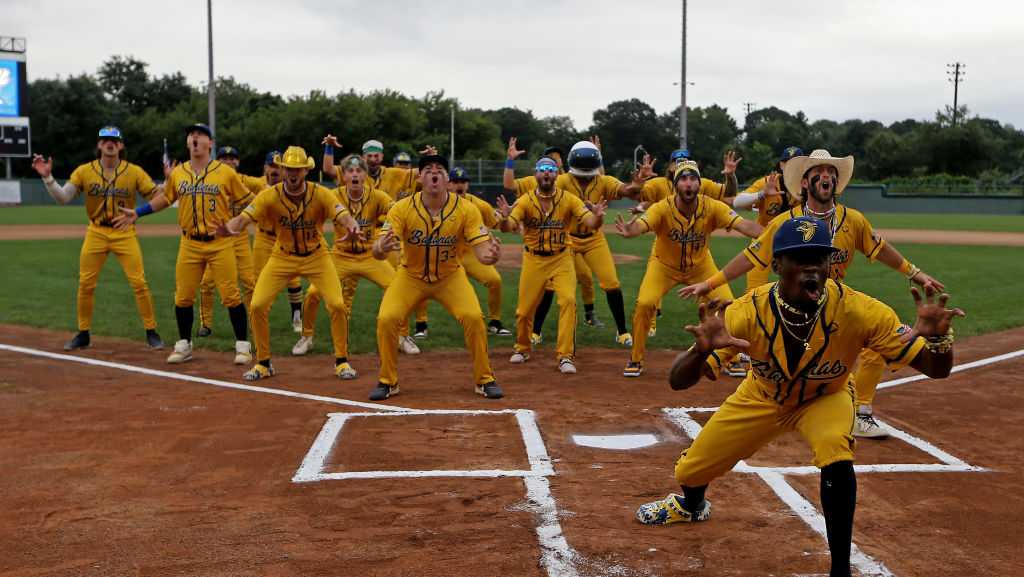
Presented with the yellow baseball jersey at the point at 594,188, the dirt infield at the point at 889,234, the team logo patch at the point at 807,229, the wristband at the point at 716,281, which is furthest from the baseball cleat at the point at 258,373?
the dirt infield at the point at 889,234

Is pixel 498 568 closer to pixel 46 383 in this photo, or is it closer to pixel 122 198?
pixel 46 383

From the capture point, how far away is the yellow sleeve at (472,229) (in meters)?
8.62

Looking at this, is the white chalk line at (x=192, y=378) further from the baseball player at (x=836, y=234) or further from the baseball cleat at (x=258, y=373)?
the baseball player at (x=836, y=234)

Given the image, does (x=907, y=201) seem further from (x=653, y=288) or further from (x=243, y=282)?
(x=243, y=282)

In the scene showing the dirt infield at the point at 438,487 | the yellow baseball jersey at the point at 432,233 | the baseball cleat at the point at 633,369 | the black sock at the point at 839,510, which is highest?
the yellow baseball jersey at the point at 432,233

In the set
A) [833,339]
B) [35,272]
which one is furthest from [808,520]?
[35,272]

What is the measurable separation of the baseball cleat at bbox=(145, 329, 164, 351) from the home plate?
242 inches

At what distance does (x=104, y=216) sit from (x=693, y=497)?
846 centimetres

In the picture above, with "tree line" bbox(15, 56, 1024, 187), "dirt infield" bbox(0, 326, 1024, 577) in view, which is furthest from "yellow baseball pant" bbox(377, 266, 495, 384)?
"tree line" bbox(15, 56, 1024, 187)

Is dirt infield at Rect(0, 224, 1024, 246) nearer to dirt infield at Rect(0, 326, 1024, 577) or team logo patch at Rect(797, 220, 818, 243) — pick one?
dirt infield at Rect(0, 326, 1024, 577)

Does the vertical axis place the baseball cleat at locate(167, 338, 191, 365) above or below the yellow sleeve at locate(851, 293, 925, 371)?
below

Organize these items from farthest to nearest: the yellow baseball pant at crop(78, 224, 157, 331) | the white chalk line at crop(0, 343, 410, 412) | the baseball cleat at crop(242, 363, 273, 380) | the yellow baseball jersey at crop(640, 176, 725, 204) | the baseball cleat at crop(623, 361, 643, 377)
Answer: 1. the yellow baseball jersey at crop(640, 176, 725, 204)
2. the yellow baseball pant at crop(78, 224, 157, 331)
3. the baseball cleat at crop(623, 361, 643, 377)
4. the baseball cleat at crop(242, 363, 273, 380)
5. the white chalk line at crop(0, 343, 410, 412)

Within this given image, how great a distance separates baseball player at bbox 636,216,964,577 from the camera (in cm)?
426

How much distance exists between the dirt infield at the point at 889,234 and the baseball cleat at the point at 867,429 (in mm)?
A: 23130
